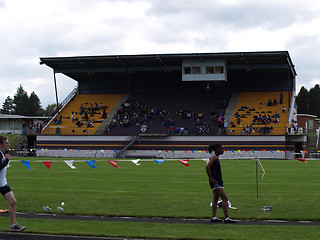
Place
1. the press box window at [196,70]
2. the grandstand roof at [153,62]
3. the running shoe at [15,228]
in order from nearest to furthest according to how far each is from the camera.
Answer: the running shoe at [15,228] < the grandstand roof at [153,62] < the press box window at [196,70]

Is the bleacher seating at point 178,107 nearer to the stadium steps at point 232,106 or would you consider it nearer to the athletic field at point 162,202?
the stadium steps at point 232,106

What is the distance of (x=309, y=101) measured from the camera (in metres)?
117

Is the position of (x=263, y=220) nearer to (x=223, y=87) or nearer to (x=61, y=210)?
(x=61, y=210)

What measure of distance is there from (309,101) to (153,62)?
71962 mm

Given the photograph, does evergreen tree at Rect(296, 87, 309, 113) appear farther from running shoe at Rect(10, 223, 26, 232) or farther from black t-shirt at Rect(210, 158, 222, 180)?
running shoe at Rect(10, 223, 26, 232)

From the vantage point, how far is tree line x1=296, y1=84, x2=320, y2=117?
373 ft

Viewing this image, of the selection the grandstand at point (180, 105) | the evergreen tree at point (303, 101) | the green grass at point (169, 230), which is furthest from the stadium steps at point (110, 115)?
the evergreen tree at point (303, 101)

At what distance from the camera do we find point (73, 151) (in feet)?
179

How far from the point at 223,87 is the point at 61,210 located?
48.9 metres

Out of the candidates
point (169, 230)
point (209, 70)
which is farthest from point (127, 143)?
point (169, 230)

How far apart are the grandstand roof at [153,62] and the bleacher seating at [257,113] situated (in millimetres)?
4117

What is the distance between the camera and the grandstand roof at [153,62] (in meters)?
52.8

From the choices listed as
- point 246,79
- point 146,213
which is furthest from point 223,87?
point 146,213

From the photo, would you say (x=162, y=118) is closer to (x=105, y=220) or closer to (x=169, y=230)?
(x=105, y=220)
